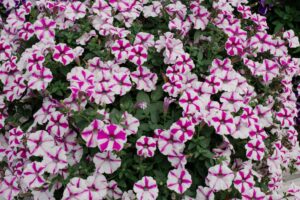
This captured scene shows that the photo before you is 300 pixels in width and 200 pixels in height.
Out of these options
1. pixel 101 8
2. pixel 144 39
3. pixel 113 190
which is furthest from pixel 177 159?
pixel 101 8

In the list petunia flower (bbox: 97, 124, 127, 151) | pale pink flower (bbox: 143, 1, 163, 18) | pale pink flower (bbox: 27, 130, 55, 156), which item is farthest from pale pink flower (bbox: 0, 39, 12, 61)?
petunia flower (bbox: 97, 124, 127, 151)

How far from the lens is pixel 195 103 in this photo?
1854 mm

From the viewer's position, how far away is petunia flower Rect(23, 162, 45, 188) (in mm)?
1792

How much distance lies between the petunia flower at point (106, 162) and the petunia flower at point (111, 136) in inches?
3.8

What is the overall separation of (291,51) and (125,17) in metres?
2.05

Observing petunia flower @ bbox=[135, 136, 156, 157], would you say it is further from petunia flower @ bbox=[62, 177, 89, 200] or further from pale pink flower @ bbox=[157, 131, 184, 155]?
petunia flower @ bbox=[62, 177, 89, 200]

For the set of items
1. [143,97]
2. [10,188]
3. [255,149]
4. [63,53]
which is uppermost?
[63,53]

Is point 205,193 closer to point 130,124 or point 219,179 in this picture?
point 219,179

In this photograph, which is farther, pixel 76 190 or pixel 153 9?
pixel 153 9

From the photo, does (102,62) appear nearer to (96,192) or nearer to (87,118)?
(87,118)

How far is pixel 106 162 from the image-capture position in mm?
1785

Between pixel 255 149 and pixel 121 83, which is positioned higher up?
pixel 121 83

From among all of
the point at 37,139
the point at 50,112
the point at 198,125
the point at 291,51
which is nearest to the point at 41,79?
the point at 50,112

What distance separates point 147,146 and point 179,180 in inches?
7.1
